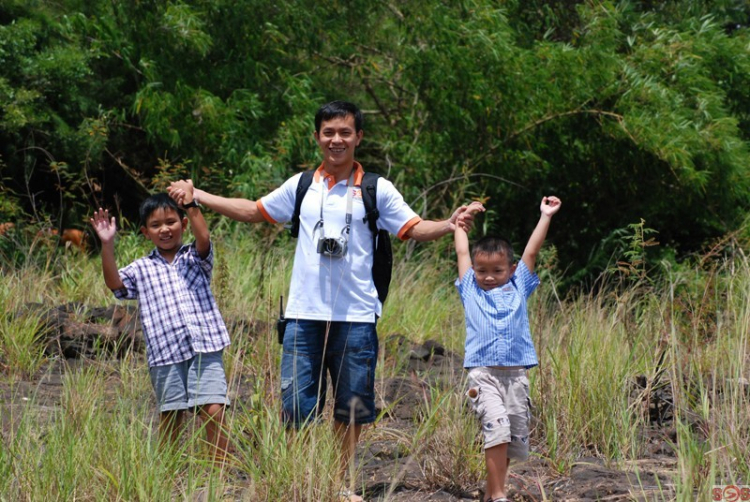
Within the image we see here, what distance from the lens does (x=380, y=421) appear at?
19.0ft

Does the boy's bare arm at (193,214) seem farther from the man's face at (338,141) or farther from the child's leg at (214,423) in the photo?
the child's leg at (214,423)

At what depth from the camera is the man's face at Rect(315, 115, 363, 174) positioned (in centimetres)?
448

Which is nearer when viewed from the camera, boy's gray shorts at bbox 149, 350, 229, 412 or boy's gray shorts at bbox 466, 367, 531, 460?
boy's gray shorts at bbox 466, 367, 531, 460

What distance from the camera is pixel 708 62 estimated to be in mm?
12023

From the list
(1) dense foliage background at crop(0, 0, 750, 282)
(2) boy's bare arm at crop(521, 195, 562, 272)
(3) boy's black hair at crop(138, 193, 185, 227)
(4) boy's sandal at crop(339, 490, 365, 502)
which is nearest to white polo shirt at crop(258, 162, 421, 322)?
(2) boy's bare arm at crop(521, 195, 562, 272)

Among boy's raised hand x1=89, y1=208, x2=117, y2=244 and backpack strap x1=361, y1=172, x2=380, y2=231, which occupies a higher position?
backpack strap x1=361, y1=172, x2=380, y2=231

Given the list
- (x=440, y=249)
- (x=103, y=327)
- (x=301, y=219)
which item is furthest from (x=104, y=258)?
(x=440, y=249)

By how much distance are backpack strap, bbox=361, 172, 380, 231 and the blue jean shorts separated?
1.47 feet

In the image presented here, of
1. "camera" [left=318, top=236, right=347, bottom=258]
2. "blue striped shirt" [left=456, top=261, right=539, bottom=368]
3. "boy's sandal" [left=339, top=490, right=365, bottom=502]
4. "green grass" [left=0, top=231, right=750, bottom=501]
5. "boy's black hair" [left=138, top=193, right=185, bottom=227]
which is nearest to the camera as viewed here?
"green grass" [left=0, top=231, right=750, bottom=501]

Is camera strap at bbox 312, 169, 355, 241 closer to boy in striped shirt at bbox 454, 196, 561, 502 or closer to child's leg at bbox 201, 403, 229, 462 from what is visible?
boy in striped shirt at bbox 454, 196, 561, 502

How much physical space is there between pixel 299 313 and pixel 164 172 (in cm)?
425

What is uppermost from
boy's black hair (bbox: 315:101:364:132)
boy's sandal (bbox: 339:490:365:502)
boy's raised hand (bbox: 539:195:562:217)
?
boy's black hair (bbox: 315:101:364:132)

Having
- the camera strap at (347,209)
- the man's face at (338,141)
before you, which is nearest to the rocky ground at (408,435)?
the camera strap at (347,209)

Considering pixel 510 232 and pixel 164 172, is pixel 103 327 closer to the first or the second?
pixel 164 172
